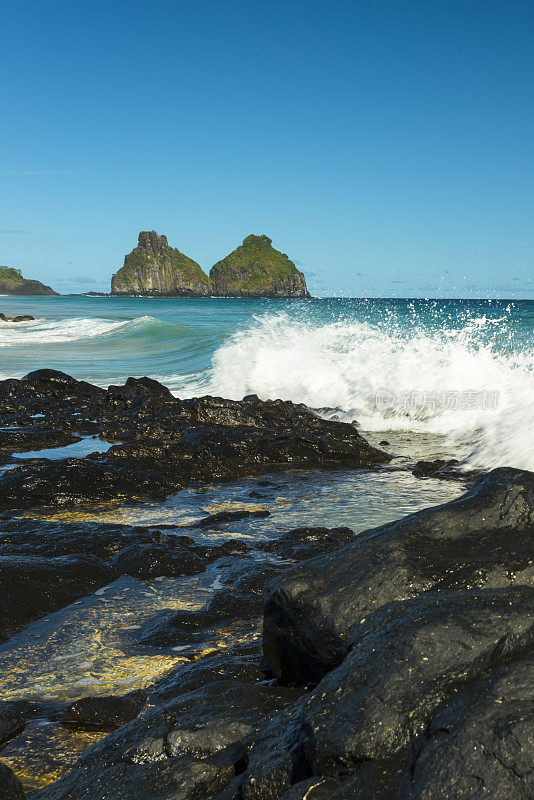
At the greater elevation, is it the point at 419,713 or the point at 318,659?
the point at 419,713

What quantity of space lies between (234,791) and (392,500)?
5785mm

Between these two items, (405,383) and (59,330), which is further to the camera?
(59,330)

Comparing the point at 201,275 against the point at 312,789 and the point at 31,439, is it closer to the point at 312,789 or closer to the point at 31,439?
the point at 31,439

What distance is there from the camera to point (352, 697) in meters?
2.26

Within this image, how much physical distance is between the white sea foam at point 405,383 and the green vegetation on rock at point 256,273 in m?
119

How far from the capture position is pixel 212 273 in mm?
146500

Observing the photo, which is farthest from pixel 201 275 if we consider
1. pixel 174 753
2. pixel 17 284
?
pixel 174 753

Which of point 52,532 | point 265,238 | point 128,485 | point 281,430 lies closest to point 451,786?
point 52,532

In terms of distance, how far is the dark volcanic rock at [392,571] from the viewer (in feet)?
10.3

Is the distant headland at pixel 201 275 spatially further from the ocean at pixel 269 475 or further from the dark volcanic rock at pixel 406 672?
the dark volcanic rock at pixel 406 672

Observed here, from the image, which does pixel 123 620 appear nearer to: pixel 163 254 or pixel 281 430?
pixel 281 430

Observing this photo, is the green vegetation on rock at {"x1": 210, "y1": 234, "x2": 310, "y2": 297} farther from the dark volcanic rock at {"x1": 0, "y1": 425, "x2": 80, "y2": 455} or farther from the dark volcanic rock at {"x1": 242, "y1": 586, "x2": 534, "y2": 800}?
the dark volcanic rock at {"x1": 242, "y1": 586, "x2": 534, "y2": 800}

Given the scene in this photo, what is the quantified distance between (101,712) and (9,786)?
0.75m

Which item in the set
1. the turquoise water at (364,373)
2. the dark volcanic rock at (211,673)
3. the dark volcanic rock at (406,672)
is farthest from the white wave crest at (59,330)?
the dark volcanic rock at (406,672)
